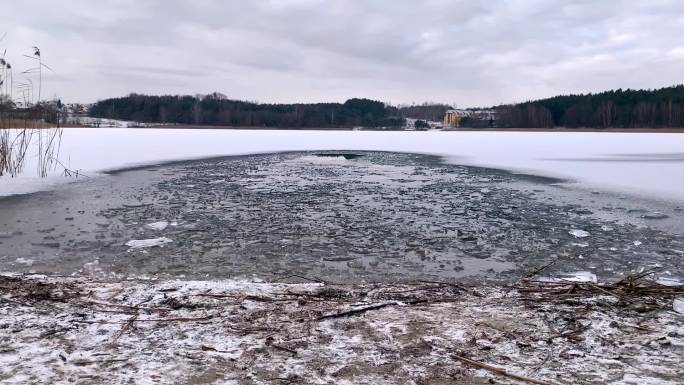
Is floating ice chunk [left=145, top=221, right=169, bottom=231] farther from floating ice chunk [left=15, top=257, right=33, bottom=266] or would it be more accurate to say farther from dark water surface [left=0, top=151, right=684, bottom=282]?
floating ice chunk [left=15, top=257, right=33, bottom=266]

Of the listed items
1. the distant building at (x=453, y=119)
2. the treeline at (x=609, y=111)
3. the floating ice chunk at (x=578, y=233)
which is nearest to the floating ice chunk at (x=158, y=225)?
the floating ice chunk at (x=578, y=233)

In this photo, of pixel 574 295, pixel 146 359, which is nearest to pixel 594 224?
pixel 574 295

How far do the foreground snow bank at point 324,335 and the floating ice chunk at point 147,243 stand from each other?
1.59 metres

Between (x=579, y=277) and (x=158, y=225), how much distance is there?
5065 mm

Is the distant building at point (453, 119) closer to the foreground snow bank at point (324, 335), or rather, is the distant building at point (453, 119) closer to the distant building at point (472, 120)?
the distant building at point (472, 120)

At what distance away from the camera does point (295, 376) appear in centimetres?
247

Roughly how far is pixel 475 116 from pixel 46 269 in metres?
86.8

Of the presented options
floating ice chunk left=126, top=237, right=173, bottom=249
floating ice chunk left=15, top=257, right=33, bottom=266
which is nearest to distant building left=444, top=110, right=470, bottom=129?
floating ice chunk left=126, top=237, right=173, bottom=249

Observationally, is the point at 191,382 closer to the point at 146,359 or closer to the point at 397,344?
the point at 146,359

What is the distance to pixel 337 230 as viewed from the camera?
6480 mm

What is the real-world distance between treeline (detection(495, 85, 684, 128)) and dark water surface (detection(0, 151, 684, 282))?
6235cm

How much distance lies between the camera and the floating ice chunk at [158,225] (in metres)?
6.48

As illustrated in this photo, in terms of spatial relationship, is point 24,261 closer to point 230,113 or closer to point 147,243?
point 147,243

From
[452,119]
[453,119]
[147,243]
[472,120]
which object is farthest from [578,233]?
[452,119]
